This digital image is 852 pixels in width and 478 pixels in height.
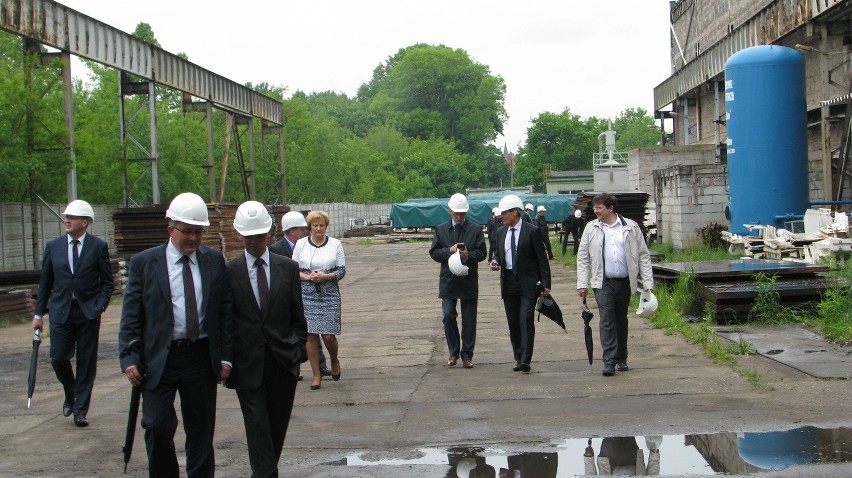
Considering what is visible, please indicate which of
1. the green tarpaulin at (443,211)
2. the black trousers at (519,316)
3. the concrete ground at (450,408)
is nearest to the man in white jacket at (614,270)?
the concrete ground at (450,408)

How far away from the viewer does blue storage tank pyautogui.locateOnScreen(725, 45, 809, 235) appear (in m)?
20.1

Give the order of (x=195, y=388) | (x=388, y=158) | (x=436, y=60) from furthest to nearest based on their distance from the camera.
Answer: (x=436, y=60) < (x=388, y=158) < (x=195, y=388)

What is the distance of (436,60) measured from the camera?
399 ft

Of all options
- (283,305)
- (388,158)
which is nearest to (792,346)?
(283,305)

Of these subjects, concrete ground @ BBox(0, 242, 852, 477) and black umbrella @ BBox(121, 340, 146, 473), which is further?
concrete ground @ BBox(0, 242, 852, 477)

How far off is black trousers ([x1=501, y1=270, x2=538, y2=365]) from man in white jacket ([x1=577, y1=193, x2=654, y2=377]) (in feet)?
2.55

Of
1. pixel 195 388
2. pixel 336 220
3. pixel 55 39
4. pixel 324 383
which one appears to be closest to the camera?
pixel 195 388

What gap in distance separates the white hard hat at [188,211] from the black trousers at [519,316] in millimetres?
5449

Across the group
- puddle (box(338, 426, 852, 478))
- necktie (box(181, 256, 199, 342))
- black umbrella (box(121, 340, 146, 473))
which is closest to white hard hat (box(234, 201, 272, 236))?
necktie (box(181, 256, 199, 342))

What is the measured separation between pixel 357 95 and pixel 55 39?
137 m

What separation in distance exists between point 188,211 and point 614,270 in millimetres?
5591

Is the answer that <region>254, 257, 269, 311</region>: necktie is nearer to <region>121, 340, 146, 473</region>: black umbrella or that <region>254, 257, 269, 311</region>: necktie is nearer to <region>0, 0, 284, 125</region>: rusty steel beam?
<region>121, 340, 146, 473</region>: black umbrella

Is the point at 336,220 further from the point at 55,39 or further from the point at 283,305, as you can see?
the point at 283,305

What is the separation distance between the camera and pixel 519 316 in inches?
439
